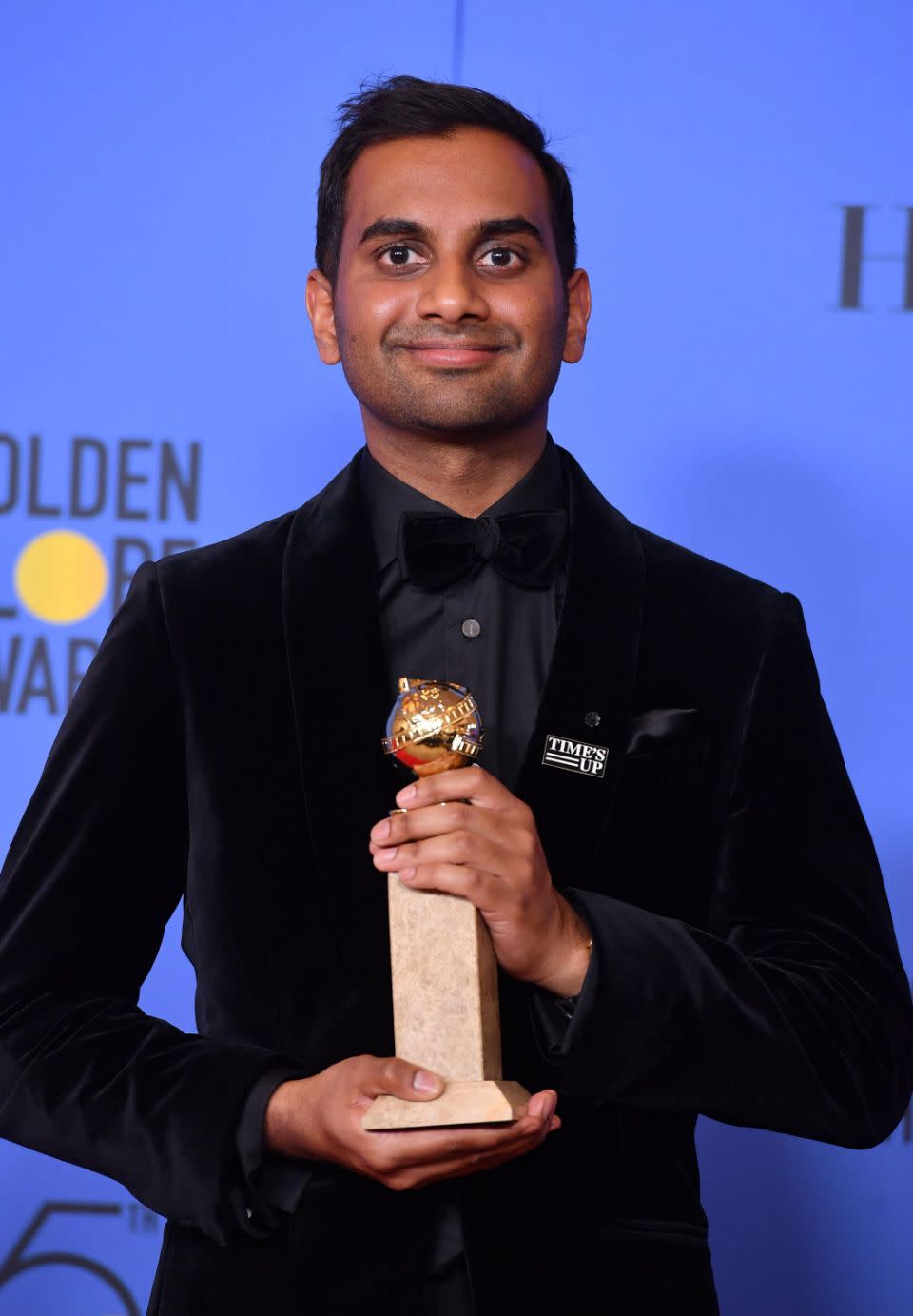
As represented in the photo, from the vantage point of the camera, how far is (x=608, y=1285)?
1629 millimetres

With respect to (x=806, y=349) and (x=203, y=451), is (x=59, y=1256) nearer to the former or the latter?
(x=203, y=451)

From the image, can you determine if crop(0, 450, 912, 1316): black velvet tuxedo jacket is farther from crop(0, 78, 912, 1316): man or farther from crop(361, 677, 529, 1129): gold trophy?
crop(361, 677, 529, 1129): gold trophy

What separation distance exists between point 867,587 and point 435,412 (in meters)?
1.22

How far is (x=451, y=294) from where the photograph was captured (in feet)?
5.86

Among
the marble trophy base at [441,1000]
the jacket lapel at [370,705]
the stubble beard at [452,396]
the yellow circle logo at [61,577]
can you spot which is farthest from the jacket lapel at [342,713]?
the yellow circle logo at [61,577]

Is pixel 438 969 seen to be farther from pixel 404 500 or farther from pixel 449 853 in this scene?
pixel 404 500

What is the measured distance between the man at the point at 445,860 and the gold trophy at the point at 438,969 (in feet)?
0.07

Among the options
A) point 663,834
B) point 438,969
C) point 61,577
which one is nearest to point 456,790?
point 438,969

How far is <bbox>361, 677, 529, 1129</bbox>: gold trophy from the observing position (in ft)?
4.61

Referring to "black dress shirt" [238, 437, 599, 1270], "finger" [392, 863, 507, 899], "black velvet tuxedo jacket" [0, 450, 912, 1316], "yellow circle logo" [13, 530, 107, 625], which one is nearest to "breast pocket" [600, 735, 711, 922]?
"black velvet tuxedo jacket" [0, 450, 912, 1316]

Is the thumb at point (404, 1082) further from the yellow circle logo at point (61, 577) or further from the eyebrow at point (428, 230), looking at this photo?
the yellow circle logo at point (61, 577)

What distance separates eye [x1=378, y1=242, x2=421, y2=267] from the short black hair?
134mm

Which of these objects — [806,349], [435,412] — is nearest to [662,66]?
Result: [806,349]

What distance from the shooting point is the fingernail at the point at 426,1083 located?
140 cm
